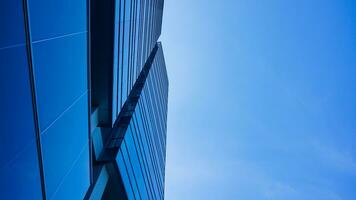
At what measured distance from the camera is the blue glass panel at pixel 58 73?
27.7 ft

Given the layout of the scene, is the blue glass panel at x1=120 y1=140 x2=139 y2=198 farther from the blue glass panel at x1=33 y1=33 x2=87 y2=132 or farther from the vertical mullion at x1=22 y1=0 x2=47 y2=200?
the vertical mullion at x1=22 y1=0 x2=47 y2=200

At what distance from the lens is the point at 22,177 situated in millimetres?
7723

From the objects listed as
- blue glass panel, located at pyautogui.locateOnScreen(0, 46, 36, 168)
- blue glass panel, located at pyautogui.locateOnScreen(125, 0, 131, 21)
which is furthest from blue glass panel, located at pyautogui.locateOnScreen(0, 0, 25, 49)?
blue glass panel, located at pyautogui.locateOnScreen(125, 0, 131, 21)

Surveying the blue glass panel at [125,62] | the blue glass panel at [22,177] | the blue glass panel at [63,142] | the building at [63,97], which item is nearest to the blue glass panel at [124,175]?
the building at [63,97]

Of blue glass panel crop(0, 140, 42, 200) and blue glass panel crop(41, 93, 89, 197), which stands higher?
blue glass panel crop(41, 93, 89, 197)

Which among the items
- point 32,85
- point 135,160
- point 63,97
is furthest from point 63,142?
point 135,160

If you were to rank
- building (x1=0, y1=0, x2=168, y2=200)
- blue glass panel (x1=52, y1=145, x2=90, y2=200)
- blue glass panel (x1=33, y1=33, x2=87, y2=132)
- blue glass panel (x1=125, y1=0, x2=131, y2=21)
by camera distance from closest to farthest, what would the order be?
building (x1=0, y1=0, x2=168, y2=200) < blue glass panel (x1=33, y1=33, x2=87, y2=132) < blue glass panel (x1=52, y1=145, x2=90, y2=200) < blue glass panel (x1=125, y1=0, x2=131, y2=21)

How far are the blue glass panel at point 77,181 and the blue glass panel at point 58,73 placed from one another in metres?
2.79

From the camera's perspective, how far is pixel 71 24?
35.0 feet

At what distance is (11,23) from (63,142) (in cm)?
521

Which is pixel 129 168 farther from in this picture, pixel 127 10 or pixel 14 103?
pixel 14 103

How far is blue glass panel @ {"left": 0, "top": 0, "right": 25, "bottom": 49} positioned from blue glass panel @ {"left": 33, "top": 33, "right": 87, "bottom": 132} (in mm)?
856

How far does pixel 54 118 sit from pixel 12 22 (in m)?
3.81

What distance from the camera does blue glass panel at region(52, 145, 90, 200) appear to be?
11.2 metres
